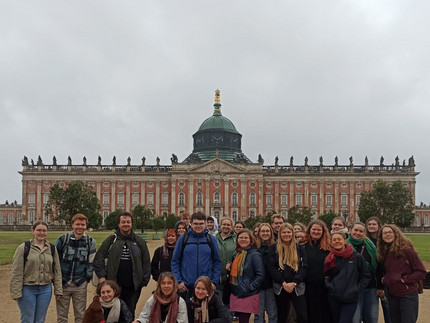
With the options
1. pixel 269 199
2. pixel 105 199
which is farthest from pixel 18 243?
pixel 269 199

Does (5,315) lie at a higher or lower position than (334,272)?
lower

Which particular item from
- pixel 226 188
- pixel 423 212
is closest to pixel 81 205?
pixel 226 188

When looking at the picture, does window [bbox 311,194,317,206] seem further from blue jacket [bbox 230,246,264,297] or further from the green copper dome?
blue jacket [bbox 230,246,264,297]

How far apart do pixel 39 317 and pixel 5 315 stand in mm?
3734

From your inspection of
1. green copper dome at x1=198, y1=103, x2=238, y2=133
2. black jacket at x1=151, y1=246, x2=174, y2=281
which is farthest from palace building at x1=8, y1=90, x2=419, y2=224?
black jacket at x1=151, y1=246, x2=174, y2=281

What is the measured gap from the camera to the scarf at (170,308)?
7.20 meters

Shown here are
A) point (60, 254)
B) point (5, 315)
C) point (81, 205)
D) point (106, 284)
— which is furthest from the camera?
point (81, 205)

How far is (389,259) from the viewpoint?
27.6 feet

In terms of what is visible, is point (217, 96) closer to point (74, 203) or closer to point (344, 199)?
point (344, 199)

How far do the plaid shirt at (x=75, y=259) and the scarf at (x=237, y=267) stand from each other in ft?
8.99

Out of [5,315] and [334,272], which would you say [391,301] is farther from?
[5,315]

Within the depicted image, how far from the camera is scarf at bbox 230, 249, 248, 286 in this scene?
8.84 meters

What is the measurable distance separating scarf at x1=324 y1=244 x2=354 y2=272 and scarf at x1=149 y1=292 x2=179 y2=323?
115 inches

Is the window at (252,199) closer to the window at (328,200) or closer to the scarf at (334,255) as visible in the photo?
the window at (328,200)
